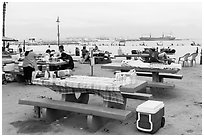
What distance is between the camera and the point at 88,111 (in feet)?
14.6

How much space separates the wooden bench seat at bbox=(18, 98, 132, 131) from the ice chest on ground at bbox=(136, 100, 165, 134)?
21cm

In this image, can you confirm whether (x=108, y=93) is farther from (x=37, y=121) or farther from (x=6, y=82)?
(x=6, y=82)

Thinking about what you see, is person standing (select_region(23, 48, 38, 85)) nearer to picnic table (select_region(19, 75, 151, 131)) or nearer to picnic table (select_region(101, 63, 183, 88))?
picnic table (select_region(101, 63, 183, 88))

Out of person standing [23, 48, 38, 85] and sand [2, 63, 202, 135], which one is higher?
person standing [23, 48, 38, 85]

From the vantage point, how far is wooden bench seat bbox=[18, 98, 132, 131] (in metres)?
4.24

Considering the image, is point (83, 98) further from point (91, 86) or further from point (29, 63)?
point (29, 63)

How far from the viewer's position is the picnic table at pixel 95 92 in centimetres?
438

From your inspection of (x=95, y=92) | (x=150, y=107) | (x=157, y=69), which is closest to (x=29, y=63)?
(x=157, y=69)

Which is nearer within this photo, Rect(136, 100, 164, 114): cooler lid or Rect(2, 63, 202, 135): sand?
Rect(136, 100, 164, 114): cooler lid

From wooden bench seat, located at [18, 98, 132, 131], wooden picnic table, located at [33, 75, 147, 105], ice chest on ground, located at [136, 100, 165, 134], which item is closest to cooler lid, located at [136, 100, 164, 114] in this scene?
ice chest on ground, located at [136, 100, 165, 134]

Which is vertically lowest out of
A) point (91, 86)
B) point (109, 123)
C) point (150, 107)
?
point (109, 123)

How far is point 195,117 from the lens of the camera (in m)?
5.23

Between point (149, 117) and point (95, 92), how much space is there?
1174 millimetres

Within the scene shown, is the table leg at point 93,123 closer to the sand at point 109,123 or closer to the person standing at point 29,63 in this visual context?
the sand at point 109,123
